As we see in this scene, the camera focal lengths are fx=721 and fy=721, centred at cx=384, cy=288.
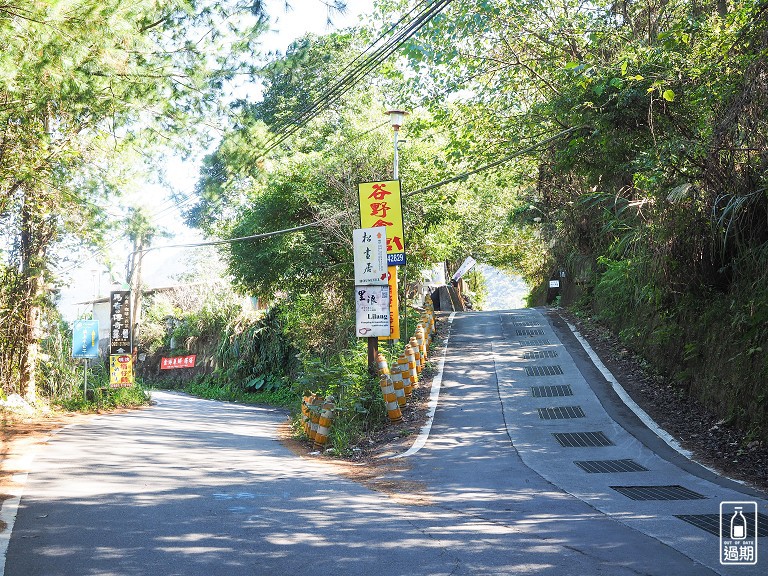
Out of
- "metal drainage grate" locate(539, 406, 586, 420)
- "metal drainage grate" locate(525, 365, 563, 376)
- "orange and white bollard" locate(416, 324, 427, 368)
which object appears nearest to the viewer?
"metal drainage grate" locate(539, 406, 586, 420)

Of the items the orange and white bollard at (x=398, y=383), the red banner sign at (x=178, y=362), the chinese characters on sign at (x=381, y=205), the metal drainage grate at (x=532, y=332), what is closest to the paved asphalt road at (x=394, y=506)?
the orange and white bollard at (x=398, y=383)

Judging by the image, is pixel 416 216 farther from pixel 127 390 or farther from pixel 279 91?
pixel 279 91

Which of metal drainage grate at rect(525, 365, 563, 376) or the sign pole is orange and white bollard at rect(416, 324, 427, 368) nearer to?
metal drainage grate at rect(525, 365, 563, 376)

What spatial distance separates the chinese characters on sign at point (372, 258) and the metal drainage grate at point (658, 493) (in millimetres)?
6445

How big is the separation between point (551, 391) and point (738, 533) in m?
8.25

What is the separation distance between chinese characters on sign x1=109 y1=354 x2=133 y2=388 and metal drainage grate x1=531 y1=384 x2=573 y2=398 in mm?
13179

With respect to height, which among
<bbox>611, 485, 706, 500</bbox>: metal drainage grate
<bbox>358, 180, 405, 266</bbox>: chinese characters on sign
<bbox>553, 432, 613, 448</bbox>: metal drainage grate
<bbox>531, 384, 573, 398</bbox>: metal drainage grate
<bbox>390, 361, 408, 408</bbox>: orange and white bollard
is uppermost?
<bbox>358, 180, 405, 266</bbox>: chinese characters on sign

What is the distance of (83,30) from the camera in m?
7.91

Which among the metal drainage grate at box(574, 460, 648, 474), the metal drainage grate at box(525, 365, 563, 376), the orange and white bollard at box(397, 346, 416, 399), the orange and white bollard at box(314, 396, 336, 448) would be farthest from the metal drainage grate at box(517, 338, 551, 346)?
the metal drainage grate at box(574, 460, 648, 474)

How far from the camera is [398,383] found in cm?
1317

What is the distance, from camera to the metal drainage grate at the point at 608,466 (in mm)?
→ 8797

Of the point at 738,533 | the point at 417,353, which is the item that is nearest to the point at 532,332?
the point at 417,353

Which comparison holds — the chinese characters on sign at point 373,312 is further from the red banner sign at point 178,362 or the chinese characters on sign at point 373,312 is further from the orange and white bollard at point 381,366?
the red banner sign at point 178,362

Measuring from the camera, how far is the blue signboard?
64.1 ft
